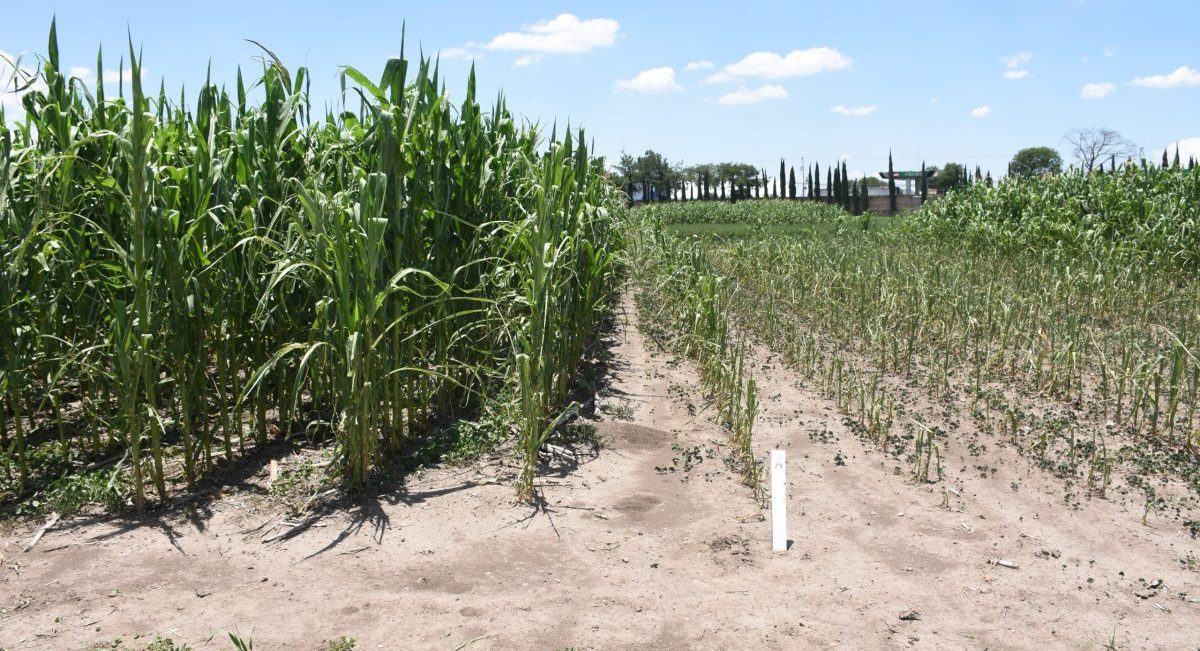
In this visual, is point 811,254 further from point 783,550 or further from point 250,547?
point 250,547

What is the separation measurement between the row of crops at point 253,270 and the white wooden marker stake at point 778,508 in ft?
3.48

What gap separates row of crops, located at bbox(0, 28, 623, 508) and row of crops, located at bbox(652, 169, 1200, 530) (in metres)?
2.33

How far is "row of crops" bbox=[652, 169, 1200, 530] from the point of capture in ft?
16.0

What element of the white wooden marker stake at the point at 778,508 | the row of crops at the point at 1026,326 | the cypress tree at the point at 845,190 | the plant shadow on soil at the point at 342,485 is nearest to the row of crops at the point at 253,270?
the plant shadow on soil at the point at 342,485

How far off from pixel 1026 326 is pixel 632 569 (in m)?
4.67

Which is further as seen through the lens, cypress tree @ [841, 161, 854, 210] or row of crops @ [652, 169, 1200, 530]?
cypress tree @ [841, 161, 854, 210]

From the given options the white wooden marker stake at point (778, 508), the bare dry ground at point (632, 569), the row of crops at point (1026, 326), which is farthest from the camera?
the row of crops at point (1026, 326)

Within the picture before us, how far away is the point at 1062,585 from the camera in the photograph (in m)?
3.23

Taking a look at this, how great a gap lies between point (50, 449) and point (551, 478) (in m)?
2.64

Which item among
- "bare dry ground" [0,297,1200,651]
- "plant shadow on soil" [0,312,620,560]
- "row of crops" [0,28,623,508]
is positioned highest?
"row of crops" [0,28,623,508]

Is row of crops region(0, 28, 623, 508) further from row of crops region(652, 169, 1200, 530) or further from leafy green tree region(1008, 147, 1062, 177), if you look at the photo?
leafy green tree region(1008, 147, 1062, 177)

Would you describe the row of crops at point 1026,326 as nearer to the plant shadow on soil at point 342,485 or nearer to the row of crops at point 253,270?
the plant shadow on soil at point 342,485

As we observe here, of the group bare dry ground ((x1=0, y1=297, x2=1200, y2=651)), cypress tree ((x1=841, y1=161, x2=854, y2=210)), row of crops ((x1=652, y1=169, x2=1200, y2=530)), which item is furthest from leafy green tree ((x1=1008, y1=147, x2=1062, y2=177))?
bare dry ground ((x1=0, y1=297, x2=1200, y2=651))

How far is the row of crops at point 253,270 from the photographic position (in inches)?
144
